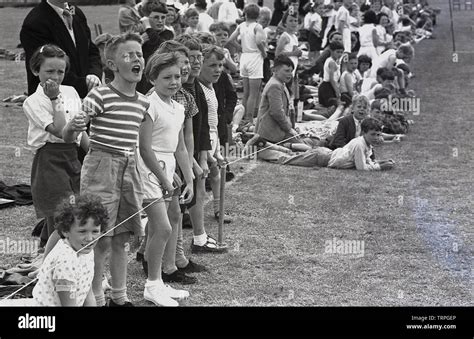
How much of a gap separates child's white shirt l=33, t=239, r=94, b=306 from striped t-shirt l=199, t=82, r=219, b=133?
112 inches

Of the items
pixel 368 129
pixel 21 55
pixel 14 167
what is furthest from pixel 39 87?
pixel 21 55

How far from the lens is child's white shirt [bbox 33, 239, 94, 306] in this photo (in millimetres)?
4852

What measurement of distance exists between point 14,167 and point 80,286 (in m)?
5.67

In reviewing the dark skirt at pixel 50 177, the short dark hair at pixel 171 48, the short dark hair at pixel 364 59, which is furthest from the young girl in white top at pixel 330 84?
the dark skirt at pixel 50 177

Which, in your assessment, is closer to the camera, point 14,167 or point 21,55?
point 14,167

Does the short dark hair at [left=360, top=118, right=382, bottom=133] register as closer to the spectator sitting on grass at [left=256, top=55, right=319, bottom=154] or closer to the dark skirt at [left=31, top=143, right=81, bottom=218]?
the spectator sitting on grass at [left=256, top=55, right=319, bottom=154]

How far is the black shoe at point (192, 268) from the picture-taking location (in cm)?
680

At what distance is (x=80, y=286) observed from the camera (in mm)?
4938

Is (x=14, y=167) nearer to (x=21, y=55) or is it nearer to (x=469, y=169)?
(x=469, y=169)

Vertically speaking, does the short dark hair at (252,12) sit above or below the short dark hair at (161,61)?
above

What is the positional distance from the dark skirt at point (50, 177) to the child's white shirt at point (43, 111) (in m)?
0.06

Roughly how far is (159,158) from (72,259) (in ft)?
4.59

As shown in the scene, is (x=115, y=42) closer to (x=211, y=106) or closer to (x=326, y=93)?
(x=211, y=106)

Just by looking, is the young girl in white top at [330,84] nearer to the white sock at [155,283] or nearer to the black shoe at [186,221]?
the black shoe at [186,221]
